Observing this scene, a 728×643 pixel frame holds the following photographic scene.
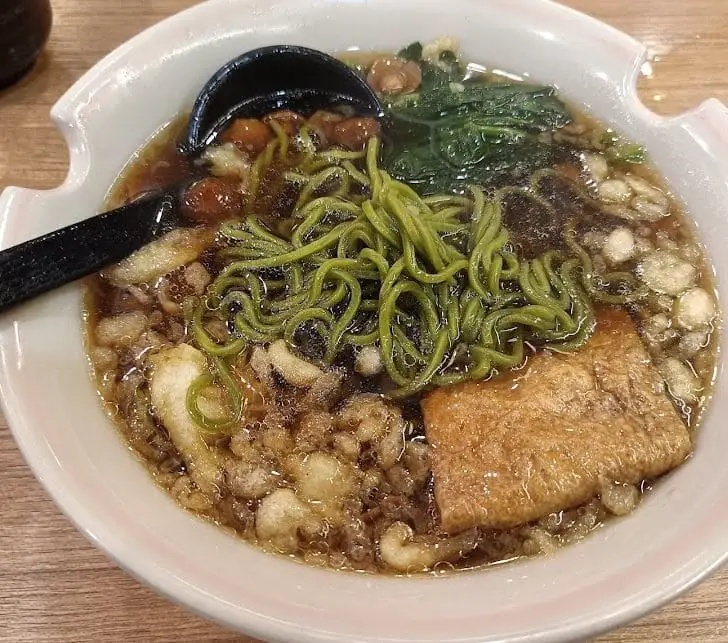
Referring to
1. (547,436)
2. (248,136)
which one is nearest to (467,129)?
(248,136)

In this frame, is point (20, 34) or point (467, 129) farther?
point (20, 34)

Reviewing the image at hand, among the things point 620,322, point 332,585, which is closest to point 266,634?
point 332,585

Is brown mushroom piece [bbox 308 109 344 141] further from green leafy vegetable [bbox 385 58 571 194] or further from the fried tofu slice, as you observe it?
the fried tofu slice

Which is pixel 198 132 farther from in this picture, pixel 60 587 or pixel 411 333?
pixel 60 587

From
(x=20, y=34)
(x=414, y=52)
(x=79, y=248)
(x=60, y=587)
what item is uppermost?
(x=414, y=52)

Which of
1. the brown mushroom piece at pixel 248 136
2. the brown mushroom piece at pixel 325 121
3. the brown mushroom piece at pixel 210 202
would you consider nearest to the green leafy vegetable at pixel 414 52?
the brown mushroom piece at pixel 325 121

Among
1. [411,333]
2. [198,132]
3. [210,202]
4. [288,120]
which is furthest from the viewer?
[288,120]

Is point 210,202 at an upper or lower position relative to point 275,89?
lower

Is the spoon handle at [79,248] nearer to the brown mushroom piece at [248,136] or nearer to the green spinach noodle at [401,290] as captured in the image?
the green spinach noodle at [401,290]
